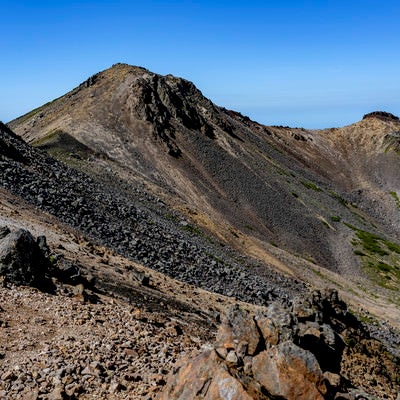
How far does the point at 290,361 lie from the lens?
12695 mm

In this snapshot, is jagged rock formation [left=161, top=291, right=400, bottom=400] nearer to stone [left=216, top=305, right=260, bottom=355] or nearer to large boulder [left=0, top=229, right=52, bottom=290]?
stone [left=216, top=305, right=260, bottom=355]

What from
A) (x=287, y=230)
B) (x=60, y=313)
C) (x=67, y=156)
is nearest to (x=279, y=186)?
(x=287, y=230)

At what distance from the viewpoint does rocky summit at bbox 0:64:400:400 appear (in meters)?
14.2

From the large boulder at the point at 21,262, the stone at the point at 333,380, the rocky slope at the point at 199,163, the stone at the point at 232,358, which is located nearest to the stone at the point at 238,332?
the stone at the point at 232,358

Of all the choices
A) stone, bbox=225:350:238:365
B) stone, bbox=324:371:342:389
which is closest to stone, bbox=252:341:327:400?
stone, bbox=225:350:238:365

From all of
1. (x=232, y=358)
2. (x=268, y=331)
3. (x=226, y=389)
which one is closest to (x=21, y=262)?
(x=268, y=331)

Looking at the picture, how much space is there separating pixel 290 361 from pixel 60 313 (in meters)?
9.61

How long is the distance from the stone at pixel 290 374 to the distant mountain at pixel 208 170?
4607 centimetres

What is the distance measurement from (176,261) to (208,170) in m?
46.7

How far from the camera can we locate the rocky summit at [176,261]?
14195 millimetres

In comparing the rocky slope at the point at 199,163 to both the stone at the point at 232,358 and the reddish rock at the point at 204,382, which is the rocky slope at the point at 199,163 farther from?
the reddish rock at the point at 204,382

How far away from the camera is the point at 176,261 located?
4088 cm

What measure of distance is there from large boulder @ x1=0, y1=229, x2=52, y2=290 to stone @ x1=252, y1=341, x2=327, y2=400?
11.0 m

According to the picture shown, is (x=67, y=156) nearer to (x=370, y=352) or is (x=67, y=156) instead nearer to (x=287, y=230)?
(x=287, y=230)
